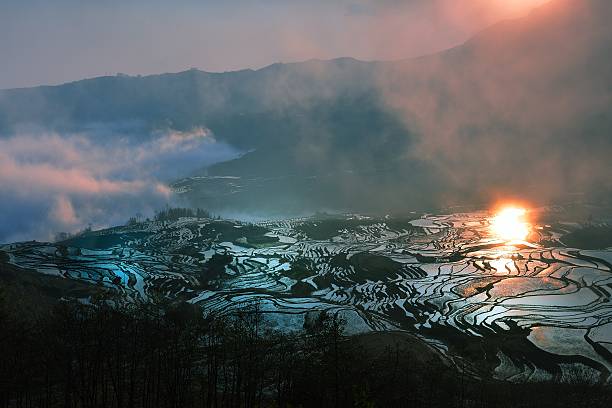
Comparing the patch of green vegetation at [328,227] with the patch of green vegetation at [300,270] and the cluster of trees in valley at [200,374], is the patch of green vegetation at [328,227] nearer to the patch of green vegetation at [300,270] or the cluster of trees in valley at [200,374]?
the patch of green vegetation at [300,270]

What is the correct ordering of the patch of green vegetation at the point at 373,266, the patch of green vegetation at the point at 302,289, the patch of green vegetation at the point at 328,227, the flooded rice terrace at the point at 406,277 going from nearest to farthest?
the flooded rice terrace at the point at 406,277 → the patch of green vegetation at the point at 302,289 → the patch of green vegetation at the point at 373,266 → the patch of green vegetation at the point at 328,227

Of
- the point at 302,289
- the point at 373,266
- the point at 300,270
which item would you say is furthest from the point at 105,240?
the point at 373,266

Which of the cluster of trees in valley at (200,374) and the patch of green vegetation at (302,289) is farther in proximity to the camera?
the patch of green vegetation at (302,289)

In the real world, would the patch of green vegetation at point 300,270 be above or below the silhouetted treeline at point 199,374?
below

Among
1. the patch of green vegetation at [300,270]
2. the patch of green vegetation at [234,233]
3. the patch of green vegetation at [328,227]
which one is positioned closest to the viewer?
the patch of green vegetation at [300,270]

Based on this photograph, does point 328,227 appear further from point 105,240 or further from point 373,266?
point 105,240

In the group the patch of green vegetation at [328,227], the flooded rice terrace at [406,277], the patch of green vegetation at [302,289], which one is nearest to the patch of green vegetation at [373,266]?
the flooded rice terrace at [406,277]

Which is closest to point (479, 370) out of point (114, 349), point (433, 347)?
point (433, 347)

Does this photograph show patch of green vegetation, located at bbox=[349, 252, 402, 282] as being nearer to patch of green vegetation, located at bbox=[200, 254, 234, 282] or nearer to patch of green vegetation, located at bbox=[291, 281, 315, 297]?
patch of green vegetation, located at bbox=[291, 281, 315, 297]
